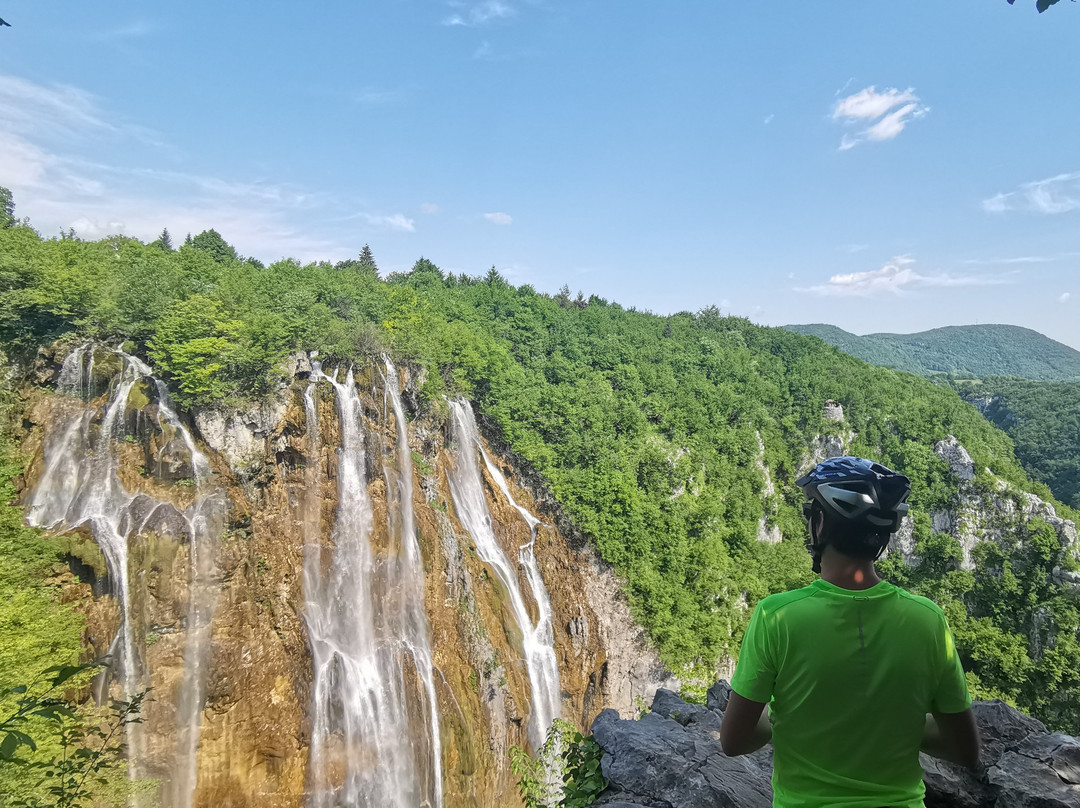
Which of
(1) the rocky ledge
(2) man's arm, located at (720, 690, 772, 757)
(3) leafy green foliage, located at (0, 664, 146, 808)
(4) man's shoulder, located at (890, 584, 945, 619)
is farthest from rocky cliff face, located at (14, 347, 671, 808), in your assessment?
(4) man's shoulder, located at (890, 584, 945, 619)

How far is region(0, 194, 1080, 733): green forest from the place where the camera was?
1820 cm

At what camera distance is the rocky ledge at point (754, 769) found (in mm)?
3732

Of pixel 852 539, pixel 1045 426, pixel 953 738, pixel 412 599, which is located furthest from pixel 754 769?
pixel 1045 426

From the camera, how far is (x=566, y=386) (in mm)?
34562

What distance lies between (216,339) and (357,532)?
8.24 m

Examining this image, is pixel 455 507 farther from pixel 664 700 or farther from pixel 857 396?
pixel 857 396

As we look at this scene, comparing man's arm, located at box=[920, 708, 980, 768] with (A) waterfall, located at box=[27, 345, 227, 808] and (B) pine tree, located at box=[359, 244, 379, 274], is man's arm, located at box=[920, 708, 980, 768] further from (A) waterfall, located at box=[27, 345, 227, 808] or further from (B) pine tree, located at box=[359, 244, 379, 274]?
(B) pine tree, located at box=[359, 244, 379, 274]

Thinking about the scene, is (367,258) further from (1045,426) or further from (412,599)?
(1045,426)

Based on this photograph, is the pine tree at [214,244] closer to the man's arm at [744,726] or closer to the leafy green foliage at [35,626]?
the leafy green foliage at [35,626]

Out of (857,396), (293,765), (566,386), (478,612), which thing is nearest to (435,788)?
(293,765)

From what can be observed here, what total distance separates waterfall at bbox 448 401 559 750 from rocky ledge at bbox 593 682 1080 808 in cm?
1535

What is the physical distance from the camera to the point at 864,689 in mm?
2229

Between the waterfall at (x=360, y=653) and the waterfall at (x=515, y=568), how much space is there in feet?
12.2

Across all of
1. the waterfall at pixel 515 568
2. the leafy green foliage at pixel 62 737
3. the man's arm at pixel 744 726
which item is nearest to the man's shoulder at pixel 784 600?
the man's arm at pixel 744 726
